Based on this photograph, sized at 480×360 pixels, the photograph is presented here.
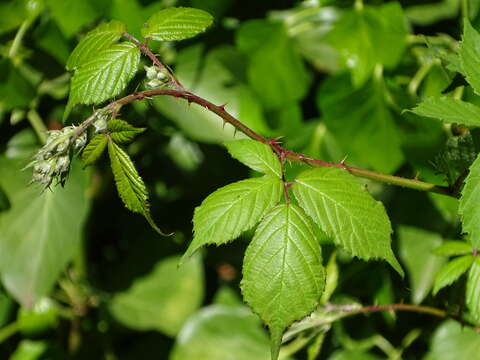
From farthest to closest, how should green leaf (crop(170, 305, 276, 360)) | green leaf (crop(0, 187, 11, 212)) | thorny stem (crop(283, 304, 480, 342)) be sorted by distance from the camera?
green leaf (crop(170, 305, 276, 360)) → green leaf (crop(0, 187, 11, 212)) → thorny stem (crop(283, 304, 480, 342))

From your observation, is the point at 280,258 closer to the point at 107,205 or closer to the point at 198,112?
the point at 198,112

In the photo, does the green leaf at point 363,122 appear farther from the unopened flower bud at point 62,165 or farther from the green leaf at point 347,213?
the unopened flower bud at point 62,165

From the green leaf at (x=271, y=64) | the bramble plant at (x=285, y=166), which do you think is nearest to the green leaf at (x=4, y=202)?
the bramble plant at (x=285, y=166)

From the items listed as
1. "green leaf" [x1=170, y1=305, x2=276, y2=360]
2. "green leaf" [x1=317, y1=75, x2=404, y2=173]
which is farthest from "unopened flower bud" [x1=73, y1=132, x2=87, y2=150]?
"green leaf" [x1=170, y1=305, x2=276, y2=360]

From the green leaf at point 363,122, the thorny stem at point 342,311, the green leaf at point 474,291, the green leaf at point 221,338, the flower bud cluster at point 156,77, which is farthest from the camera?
the green leaf at point 221,338

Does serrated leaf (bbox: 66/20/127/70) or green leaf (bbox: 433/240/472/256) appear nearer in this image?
serrated leaf (bbox: 66/20/127/70)

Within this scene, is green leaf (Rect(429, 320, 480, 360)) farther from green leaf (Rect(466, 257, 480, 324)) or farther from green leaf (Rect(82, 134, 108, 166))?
green leaf (Rect(82, 134, 108, 166))

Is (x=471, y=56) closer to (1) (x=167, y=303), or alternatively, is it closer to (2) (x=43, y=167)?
(2) (x=43, y=167)

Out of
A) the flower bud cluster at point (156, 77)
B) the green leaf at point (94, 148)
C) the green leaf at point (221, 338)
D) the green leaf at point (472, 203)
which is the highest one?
the flower bud cluster at point (156, 77)
